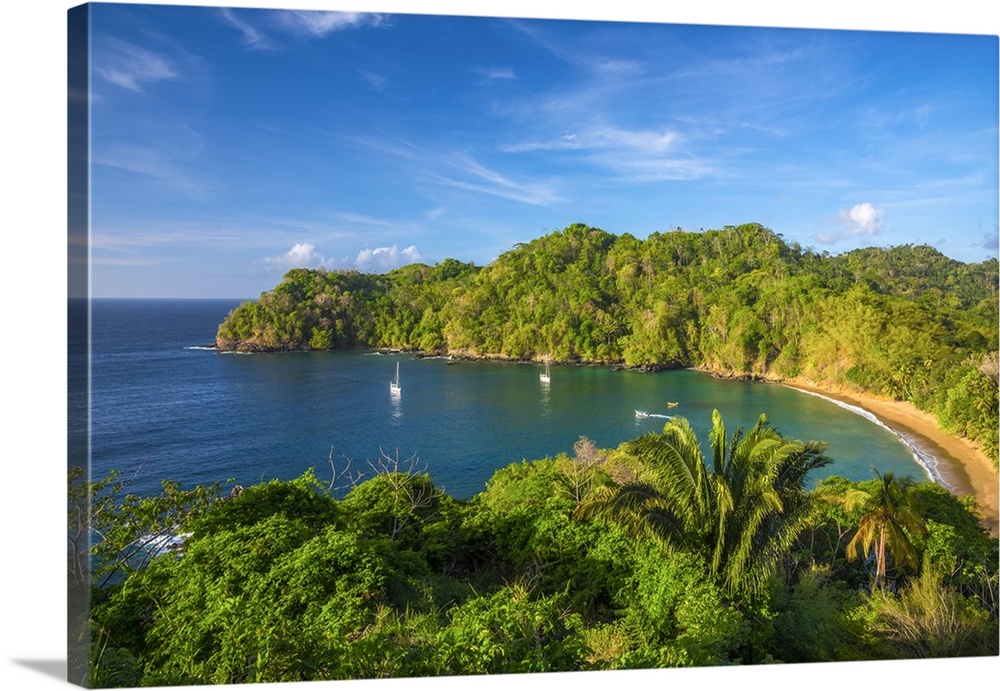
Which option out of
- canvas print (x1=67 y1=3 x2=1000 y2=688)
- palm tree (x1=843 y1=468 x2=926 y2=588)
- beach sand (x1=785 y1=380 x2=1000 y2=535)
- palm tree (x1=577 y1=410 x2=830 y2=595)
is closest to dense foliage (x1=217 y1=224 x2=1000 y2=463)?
beach sand (x1=785 y1=380 x2=1000 y2=535)

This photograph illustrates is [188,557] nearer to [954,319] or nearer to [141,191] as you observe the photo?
[141,191]

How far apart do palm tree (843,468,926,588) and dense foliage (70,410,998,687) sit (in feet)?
0.30

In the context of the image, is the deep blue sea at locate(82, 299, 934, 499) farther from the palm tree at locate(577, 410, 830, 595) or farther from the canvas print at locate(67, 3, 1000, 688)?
the palm tree at locate(577, 410, 830, 595)

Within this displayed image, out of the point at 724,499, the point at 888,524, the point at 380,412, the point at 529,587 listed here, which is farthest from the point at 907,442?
the point at 529,587

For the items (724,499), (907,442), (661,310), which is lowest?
(907,442)

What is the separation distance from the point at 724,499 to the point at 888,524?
1.92 metres

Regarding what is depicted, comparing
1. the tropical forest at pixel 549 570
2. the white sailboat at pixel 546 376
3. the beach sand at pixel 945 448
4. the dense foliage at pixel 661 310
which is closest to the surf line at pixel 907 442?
the beach sand at pixel 945 448

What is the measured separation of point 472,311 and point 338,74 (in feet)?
53.4

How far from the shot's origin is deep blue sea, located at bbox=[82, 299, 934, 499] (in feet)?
37.0

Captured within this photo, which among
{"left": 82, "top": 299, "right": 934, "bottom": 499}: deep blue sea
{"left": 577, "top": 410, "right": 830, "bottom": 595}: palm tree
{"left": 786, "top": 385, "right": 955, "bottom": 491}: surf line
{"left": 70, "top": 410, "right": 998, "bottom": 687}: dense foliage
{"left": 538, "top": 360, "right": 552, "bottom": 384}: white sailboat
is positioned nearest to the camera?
{"left": 70, "top": 410, "right": 998, "bottom": 687}: dense foliage

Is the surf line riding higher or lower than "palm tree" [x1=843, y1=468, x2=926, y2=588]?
lower

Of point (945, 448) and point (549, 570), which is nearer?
point (549, 570)

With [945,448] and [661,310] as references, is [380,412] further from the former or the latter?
[945,448]

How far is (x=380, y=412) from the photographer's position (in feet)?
54.6
